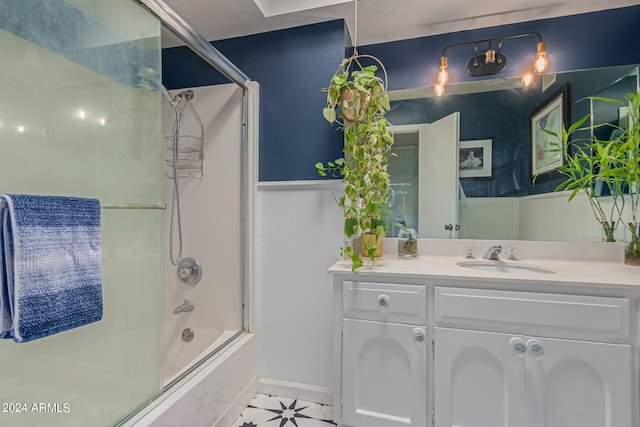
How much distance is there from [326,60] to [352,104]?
0.48 metres

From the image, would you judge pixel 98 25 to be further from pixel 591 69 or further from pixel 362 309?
pixel 591 69

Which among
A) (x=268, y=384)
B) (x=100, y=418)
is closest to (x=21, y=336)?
(x=100, y=418)

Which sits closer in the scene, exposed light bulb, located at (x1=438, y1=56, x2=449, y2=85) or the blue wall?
the blue wall

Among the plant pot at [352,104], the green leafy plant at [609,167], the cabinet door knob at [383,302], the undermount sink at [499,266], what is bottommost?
the cabinet door knob at [383,302]

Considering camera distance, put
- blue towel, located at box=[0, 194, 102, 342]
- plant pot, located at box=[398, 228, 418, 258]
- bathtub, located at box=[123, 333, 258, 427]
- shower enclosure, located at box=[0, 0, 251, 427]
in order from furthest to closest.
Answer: plant pot, located at box=[398, 228, 418, 258]
bathtub, located at box=[123, 333, 258, 427]
shower enclosure, located at box=[0, 0, 251, 427]
blue towel, located at box=[0, 194, 102, 342]

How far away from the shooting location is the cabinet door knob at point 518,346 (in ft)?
4.13

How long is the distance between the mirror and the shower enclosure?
4.31ft

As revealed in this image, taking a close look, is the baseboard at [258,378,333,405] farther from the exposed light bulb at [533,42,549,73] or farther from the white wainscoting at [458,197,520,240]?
the exposed light bulb at [533,42,549,73]

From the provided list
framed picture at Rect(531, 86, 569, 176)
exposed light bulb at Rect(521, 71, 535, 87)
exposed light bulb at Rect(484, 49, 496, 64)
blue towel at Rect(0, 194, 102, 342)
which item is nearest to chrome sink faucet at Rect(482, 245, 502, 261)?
framed picture at Rect(531, 86, 569, 176)

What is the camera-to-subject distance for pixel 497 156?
5.98 ft

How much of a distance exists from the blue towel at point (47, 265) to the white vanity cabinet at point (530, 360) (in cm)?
127

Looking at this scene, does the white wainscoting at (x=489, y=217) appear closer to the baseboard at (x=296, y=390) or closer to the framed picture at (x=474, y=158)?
the framed picture at (x=474, y=158)

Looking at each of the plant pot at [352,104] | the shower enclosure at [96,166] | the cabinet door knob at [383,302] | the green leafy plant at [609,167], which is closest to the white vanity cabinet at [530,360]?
the cabinet door knob at [383,302]

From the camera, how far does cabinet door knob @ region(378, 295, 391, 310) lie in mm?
1415
